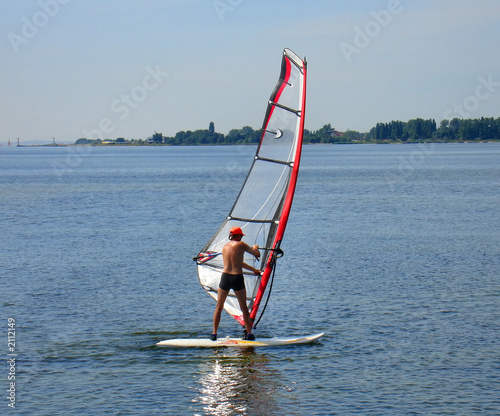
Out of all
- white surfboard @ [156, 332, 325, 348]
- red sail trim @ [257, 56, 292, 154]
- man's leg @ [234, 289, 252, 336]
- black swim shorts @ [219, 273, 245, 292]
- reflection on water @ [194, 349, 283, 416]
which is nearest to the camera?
reflection on water @ [194, 349, 283, 416]

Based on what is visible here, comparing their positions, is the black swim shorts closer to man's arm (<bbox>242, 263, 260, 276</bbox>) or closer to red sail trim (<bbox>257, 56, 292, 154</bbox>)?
man's arm (<bbox>242, 263, 260, 276</bbox>)

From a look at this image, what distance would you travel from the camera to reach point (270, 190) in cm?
1538

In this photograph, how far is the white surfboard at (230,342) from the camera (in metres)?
15.2

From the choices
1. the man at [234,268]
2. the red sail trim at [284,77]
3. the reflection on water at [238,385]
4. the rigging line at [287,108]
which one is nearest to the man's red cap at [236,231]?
the man at [234,268]

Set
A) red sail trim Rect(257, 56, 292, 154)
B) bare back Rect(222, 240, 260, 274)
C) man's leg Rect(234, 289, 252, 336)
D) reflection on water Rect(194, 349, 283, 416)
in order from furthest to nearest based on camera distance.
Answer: red sail trim Rect(257, 56, 292, 154) → man's leg Rect(234, 289, 252, 336) → bare back Rect(222, 240, 260, 274) → reflection on water Rect(194, 349, 283, 416)

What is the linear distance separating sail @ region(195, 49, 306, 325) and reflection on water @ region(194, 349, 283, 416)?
4.47ft

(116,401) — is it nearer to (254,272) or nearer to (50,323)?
(254,272)

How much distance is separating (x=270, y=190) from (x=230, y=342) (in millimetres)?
3125

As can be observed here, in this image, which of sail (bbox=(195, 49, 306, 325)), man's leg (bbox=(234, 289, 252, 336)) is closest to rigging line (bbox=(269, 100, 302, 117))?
sail (bbox=(195, 49, 306, 325))

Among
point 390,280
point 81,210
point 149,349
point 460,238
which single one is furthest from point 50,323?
point 81,210

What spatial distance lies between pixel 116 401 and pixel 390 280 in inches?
476

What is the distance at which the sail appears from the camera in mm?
14883

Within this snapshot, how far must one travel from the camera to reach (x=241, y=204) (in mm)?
15445

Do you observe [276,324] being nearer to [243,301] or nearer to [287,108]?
[243,301]
